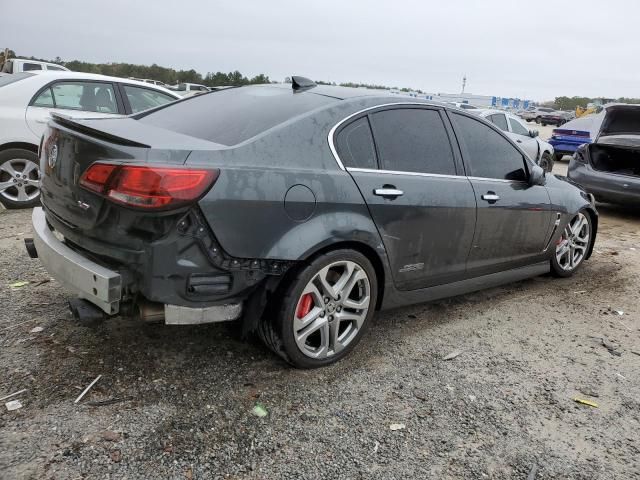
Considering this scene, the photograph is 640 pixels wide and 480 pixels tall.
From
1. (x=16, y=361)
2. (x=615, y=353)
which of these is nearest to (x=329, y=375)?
(x=16, y=361)

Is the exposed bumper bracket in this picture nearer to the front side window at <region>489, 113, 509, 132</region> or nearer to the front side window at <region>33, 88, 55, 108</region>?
the front side window at <region>33, 88, 55, 108</region>

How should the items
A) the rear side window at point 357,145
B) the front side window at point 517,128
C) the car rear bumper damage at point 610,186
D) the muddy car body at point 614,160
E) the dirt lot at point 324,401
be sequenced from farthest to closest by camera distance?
the front side window at point 517,128
the muddy car body at point 614,160
the car rear bumper damage at point 610,186
the rear side window at point 357,145
the dirt lot at point 324,401

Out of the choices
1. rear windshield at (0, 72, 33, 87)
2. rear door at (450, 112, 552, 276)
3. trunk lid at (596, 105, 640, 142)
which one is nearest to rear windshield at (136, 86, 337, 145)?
rear door at (450, 112, 552, 276)

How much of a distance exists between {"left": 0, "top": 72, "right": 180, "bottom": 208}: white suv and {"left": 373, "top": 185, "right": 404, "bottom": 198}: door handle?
4.22 meters

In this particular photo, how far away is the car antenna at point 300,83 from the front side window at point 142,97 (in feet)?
11.7

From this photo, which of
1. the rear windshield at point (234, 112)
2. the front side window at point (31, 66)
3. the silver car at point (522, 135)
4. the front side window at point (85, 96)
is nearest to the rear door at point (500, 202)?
the rear windshield at point (234, 112)

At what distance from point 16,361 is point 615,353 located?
3753 mm

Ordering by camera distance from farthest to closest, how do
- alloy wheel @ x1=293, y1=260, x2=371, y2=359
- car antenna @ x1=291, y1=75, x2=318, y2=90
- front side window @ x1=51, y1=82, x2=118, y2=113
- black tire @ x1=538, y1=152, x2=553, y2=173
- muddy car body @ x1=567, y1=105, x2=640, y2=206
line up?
black tire @ x1=538, y1=152, x2=553, y2=173 → muddy car body @ x1=567, y1=105, x2=640, y2=206 → front side window @ x1=51, y1=82, x2=118, y2=113 → car antenna @ x1=291, y1=75, x2=318, y2=90 → alloy wheel @ x1=293, y1=260, x2=371, y2=359

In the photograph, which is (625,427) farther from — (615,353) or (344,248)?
(344,248)

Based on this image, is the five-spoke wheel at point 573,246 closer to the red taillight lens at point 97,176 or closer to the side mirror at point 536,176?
the side mirror at point 536,176

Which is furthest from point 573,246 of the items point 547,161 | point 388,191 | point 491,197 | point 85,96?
point 547,161

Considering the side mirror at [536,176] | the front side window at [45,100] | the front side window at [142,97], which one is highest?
the front side window at [142,97]

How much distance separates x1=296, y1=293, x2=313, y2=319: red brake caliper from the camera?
2.94 meters

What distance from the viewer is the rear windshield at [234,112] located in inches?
118
